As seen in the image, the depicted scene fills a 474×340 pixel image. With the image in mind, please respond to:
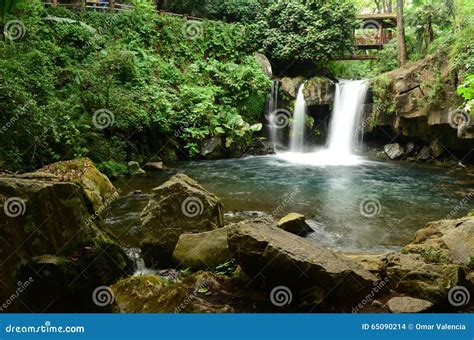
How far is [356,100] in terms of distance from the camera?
1933cm

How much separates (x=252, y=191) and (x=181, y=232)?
5.38m

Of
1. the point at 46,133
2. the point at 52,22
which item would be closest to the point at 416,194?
the point at 46,133

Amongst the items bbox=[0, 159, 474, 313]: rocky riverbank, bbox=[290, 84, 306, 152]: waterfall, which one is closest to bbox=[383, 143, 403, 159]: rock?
bbox=[290, 84, 306, 152]: waterfall

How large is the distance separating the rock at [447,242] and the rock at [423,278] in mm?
550

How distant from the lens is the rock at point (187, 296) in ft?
14.6

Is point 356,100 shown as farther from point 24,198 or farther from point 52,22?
point 24,198

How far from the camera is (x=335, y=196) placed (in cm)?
1150

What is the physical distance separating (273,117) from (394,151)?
20.4 feet

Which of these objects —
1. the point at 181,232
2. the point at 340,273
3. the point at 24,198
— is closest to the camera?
the point at 24,198
